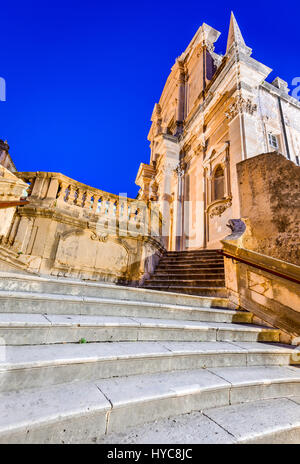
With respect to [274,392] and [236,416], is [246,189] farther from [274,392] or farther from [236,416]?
[236,416]

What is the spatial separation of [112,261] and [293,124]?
14666 millimetres

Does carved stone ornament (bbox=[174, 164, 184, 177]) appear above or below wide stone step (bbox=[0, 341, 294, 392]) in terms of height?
above

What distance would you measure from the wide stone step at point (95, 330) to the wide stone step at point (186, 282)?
267 cm

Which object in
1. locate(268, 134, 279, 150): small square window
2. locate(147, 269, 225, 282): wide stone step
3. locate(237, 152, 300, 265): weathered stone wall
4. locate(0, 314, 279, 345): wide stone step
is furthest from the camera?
locate(268, 134, 279, 150): small square window

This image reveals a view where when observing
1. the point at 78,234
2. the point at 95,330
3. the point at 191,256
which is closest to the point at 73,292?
the point at 95,330

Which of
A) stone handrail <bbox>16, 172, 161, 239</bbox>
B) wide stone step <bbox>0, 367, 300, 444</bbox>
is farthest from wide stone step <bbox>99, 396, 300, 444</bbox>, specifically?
stone handrail <bbox>16, 172, 161, 239</bbox>

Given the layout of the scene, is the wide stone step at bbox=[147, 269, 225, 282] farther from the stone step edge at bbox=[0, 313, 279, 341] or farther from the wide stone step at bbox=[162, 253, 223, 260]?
the stone step edge at bbox=[0, 313, 279, 341]

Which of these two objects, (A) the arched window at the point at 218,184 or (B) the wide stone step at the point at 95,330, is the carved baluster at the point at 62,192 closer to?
(B) the wide stone step at the point at 95,330

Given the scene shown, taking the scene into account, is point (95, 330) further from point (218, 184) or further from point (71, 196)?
point (218, 184)

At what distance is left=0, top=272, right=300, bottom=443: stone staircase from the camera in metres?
1.31

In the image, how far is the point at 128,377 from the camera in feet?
5.90

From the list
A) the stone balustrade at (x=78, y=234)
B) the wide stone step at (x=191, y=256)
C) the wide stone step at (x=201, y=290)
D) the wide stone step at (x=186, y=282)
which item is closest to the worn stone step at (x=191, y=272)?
the wide stone step at (x=186, y=282)

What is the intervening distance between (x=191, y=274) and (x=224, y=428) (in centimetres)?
500

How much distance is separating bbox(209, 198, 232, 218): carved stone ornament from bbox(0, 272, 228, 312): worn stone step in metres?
7.75
